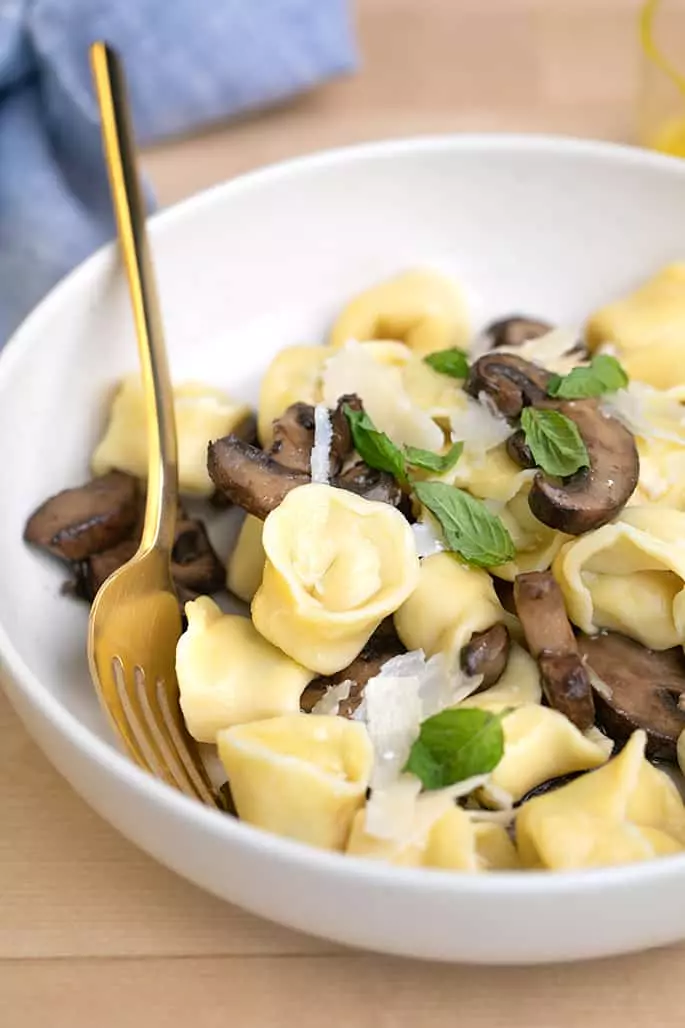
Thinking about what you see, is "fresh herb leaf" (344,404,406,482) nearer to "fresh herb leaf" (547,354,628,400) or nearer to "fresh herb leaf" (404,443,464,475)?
"fresh herb leaf" (404,443,464,475)

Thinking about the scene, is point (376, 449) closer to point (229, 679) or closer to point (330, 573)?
point (330, 573)

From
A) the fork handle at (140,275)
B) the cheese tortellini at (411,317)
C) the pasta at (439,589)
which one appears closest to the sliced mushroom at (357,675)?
the pasta at (439,589)

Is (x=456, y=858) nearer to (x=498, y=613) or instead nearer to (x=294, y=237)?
(x=498, y=613)

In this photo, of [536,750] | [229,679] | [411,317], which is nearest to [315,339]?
[411,317]

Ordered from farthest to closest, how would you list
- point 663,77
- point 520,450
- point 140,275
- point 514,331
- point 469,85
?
point 469,85
point 663,77
point 514,331
point 140,275
point 520,450

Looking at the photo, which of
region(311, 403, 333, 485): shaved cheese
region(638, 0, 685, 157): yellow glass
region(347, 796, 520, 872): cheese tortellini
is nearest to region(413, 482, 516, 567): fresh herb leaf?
region(311, 403, 333, 485): shaved cheese

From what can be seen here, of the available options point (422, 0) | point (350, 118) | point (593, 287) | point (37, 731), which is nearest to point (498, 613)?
point (37, 731)

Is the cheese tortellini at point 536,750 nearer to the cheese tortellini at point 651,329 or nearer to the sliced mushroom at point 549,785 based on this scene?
the sliced mushroom at point 549,785

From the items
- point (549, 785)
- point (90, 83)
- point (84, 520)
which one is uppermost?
point (90, 83)
